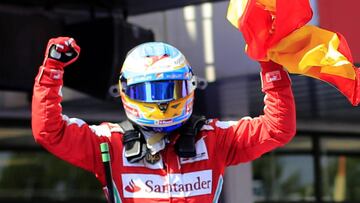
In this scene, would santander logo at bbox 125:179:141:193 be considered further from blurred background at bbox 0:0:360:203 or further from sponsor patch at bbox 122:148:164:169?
blurred background at bbox 0:0:360:203

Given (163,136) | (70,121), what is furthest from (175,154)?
(70,121)

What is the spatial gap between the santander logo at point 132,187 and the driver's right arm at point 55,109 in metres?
0.21

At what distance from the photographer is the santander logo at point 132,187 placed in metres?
2.75

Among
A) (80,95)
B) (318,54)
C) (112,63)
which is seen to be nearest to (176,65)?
(318,54)

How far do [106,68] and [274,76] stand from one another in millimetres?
3966

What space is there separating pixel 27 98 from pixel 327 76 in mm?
5379

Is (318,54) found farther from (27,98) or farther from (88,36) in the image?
(27,98)

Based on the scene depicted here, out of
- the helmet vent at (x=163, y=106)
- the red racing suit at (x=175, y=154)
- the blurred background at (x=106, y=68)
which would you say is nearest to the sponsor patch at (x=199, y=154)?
the red racing suit at (x=175, y=154)

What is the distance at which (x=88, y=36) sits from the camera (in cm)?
652

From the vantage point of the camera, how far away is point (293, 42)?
265cm

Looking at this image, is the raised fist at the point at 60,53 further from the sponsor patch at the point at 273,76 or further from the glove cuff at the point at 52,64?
the sponsor patch at the point at 273,76

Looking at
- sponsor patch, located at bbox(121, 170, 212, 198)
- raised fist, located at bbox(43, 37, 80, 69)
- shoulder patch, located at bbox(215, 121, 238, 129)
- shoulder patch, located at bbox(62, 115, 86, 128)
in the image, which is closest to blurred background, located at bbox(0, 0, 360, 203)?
shoulder patch, located at bbox(215, 121, 238, 129)

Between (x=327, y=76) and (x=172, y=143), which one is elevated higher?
(x=327, y=76)

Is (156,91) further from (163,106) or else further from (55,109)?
(55,109)
